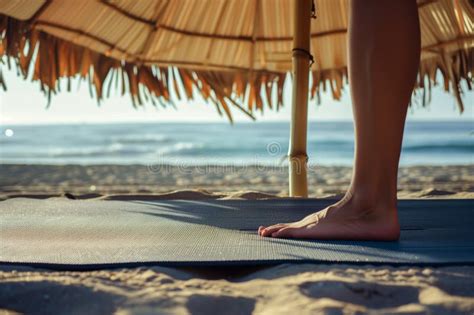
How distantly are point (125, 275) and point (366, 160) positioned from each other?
50 centimetres

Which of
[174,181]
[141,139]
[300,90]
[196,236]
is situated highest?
[300,90]

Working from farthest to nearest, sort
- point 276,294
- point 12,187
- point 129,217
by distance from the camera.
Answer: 1. point 12,187
2. point 129,217
3. point 276,294

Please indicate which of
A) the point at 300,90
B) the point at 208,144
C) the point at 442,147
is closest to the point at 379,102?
the point at 300,90

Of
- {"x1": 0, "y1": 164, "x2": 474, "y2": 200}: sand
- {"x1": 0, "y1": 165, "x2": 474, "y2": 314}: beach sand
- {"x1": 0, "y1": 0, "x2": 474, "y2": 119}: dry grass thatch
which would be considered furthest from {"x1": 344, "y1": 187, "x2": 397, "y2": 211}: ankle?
{"x1": 0, "y1": 164, "x2": 474, "y2": 200}: sand

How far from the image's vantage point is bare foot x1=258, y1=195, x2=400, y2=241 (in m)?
1.11

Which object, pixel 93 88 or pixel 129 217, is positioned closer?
pixel 129 217

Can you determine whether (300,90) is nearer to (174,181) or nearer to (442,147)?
(174,181)

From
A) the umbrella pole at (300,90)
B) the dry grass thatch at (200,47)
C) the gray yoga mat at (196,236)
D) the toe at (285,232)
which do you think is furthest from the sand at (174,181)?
the toe at (285,232)

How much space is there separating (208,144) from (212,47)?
42.8 feet

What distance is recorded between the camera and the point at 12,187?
557 cm

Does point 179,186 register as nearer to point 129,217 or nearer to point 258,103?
point 258,103

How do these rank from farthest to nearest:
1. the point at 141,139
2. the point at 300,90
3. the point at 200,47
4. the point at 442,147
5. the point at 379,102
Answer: the point at 141,139
the point at 442,147
the point at 200,47
the point at 300,90
the point at 379,102

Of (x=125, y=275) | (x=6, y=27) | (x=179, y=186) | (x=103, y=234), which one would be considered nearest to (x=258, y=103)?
(x=6, y=27)

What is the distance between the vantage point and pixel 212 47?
2.65m
